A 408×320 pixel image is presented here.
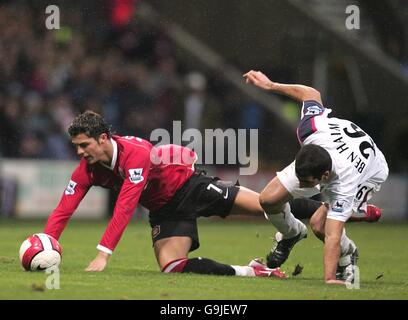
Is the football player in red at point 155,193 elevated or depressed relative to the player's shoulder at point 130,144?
depressed

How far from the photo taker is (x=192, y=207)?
8.90m

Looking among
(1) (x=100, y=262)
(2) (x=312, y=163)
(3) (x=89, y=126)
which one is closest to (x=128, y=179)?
(3) (x=89, y=126)

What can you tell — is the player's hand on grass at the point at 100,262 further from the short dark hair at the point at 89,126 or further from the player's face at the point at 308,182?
the player's face at the point at 308,182

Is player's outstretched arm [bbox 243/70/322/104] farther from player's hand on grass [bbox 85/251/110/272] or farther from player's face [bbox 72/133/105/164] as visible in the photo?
player's hand on grass [bbox 85/251/110/272]

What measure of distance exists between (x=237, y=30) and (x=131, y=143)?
1237 centimetres

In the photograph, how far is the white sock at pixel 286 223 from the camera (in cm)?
854

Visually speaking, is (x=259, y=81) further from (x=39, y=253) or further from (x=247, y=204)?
(x=39, y=253)

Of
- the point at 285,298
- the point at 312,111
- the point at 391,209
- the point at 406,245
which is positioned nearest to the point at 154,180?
the point at 312,111

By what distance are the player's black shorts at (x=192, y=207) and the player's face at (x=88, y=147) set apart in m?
0.94

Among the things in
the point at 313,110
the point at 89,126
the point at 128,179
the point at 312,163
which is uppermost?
the point at 313,110

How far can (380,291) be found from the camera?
25.0 feet

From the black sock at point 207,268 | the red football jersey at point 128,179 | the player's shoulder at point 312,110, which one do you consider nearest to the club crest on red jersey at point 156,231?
the red football jersey at point 128,179

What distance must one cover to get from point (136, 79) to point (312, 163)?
38.7ft
